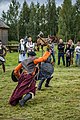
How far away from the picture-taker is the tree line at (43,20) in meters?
80.1

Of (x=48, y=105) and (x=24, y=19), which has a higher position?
(x=24, y=19)

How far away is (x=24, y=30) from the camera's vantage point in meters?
90.6

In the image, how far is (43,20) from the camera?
92.2 m

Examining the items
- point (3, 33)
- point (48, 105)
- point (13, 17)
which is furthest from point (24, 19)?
point (48, 105)

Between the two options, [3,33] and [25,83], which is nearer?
[25,83]

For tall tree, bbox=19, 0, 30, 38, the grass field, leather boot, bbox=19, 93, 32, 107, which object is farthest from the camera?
tall tree, bbox=19, 0, 30, 38

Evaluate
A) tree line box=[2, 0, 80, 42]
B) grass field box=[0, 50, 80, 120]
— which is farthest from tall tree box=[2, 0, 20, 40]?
grass field box=[0, 50, 80, 120]

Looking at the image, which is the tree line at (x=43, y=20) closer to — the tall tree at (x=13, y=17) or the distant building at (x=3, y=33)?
the tall tree at (x=13, y=17)

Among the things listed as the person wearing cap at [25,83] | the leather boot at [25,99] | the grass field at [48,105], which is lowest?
the grass field at [48,105]

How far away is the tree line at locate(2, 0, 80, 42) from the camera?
80125mm

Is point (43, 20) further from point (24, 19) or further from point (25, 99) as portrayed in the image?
point (25, 99)

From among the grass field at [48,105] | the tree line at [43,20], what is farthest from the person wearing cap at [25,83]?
the tree line at [43,20]

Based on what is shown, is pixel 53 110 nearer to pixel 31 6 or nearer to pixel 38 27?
pixel 38 27

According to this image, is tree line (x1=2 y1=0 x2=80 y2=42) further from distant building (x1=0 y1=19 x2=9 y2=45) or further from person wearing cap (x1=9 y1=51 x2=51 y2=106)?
person wearing cap (x1=9 y1=51 x2=51 y2=106)
